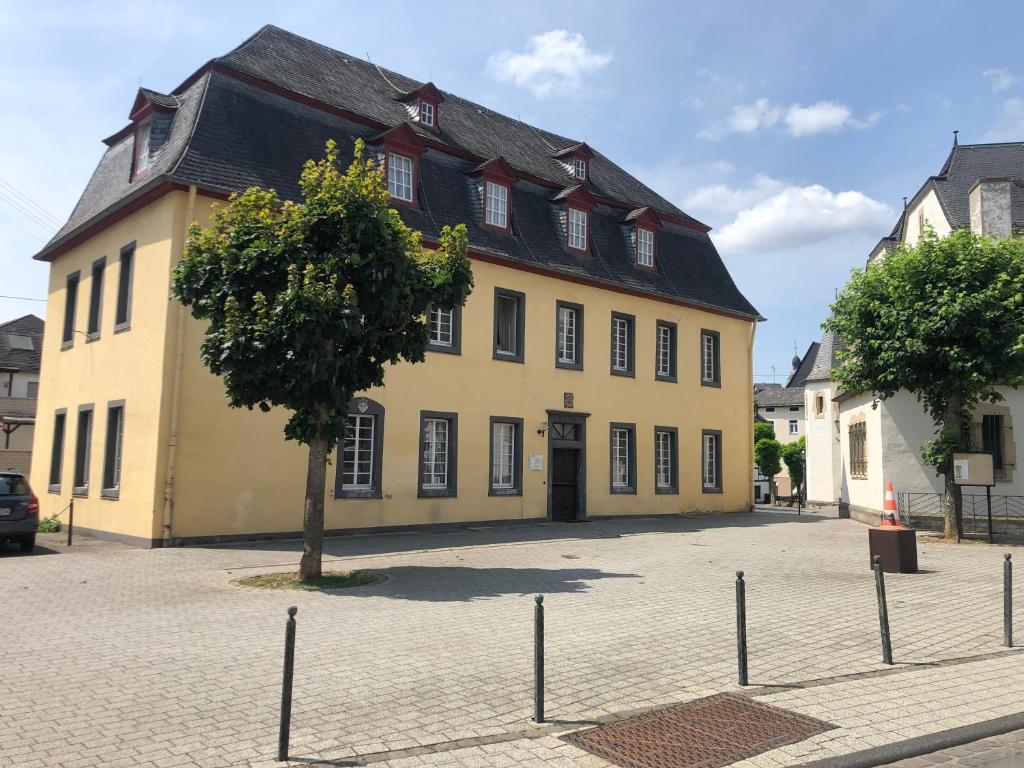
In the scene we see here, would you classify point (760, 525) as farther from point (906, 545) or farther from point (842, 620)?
point (842, 620)

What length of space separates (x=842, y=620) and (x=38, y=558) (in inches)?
488

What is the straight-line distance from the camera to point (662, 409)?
24.5 m

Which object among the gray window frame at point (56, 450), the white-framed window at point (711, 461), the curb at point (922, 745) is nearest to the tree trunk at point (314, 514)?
the curb at point (922, 745)

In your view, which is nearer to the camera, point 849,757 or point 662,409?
point 849,757

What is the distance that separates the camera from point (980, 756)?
16.8ft

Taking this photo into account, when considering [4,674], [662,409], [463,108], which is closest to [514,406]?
[662,409]

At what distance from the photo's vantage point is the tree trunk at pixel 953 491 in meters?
17.8

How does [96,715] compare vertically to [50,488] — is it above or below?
below

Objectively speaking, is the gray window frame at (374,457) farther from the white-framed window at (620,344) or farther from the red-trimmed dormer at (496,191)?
the white-framed window at (620,344)

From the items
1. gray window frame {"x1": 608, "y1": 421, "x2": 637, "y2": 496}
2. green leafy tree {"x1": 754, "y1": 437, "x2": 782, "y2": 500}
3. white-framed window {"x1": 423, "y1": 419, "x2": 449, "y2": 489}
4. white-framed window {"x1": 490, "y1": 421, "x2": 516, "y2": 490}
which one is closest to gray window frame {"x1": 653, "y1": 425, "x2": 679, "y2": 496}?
gray window frame {"x1": 608, "y1": 421, "x2": 637, "y2": 496}

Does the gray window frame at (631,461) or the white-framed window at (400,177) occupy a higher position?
the white-framed window at (400,177)

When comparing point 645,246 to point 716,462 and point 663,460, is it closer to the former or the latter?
point 663,460

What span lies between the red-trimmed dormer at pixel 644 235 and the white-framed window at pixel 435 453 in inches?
343

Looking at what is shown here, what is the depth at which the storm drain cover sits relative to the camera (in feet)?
16.6
